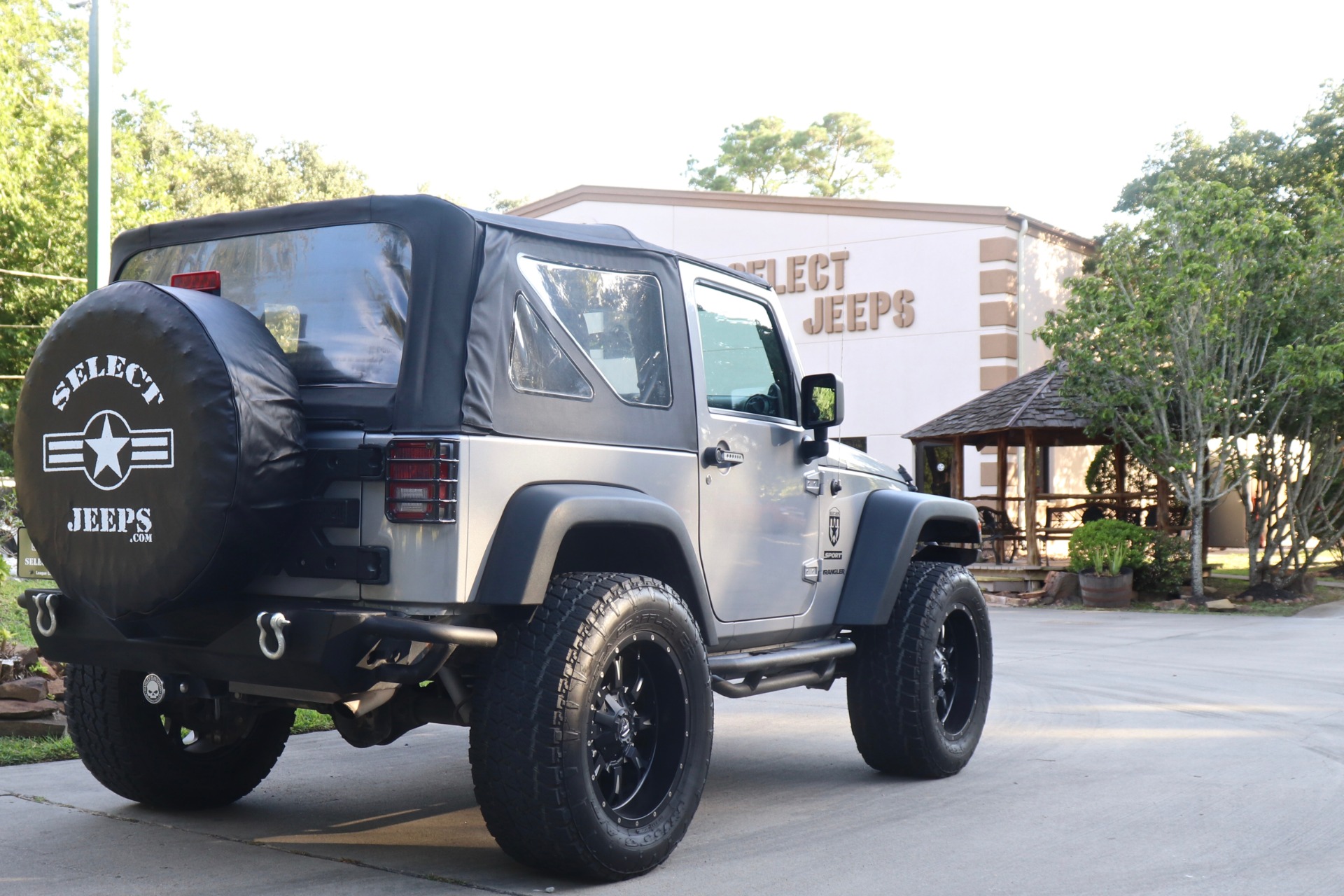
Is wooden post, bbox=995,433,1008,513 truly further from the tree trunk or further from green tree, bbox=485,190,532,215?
green tree, bbox=485,190,532,215

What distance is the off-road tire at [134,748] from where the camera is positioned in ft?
16.9

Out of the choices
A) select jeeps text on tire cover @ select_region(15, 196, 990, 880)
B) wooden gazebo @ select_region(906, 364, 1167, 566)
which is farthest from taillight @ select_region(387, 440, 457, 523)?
wooden gazebo @ select_region(906, 364, 1167, 566)

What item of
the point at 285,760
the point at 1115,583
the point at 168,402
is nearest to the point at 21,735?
the point at 285,760

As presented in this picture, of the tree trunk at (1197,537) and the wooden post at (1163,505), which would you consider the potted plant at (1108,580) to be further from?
the wooden post at (1163,505)

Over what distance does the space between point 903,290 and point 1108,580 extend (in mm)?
9428

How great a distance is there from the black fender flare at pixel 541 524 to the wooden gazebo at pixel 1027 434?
16.0 meters

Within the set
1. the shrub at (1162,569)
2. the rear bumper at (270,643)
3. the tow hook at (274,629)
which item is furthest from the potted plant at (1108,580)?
the tow hook at (274,629)

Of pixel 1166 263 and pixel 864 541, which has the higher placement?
pixel 1166 263

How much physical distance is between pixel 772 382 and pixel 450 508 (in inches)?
84.7

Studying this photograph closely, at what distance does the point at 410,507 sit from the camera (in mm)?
4082

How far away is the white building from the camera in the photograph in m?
25.3

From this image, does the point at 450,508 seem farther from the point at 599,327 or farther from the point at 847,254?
the point at 847,254

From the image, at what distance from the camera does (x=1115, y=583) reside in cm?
1831

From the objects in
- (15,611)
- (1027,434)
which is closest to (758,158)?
(1027,434)
